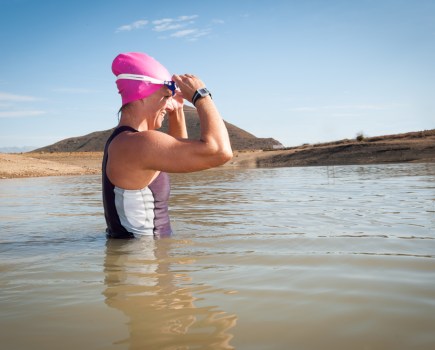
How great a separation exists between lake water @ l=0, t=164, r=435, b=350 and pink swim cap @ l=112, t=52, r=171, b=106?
43.1 inches

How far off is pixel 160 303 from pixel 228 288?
370mm

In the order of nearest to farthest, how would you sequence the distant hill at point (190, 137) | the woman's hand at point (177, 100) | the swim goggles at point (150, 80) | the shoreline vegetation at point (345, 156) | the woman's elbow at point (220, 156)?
the woman's elbow at point (220, 156)
the swim goggles at point (150, 80)
the woman's hand at point (177, 100)
the shoreline vegetation at point (345, 156)
the distant hill at point (190, 137)

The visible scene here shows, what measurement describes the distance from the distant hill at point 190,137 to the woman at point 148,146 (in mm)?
89915

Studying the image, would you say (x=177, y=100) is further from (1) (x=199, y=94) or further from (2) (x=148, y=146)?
(2) (x=148, y=146)

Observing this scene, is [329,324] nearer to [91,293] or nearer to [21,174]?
[91,293]

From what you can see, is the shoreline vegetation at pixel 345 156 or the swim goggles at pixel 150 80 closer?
the swim goggles at pixel 150 80

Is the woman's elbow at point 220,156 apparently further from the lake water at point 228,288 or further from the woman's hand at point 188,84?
the lake water at point 228,288

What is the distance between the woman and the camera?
258cm

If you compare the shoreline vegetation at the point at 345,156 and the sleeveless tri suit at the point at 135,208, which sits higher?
the shoreline vegetation at the point at 345,156

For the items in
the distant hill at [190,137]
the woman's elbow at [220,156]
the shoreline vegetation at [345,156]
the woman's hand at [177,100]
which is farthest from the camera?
the distant hill at [190,137]

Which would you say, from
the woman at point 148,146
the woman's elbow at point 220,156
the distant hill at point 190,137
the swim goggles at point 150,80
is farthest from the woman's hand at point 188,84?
the distant hill at point 190,137

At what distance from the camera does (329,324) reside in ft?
5.51

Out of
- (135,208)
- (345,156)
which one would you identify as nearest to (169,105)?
(135,208)

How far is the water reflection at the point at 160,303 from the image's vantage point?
62.1 inches
